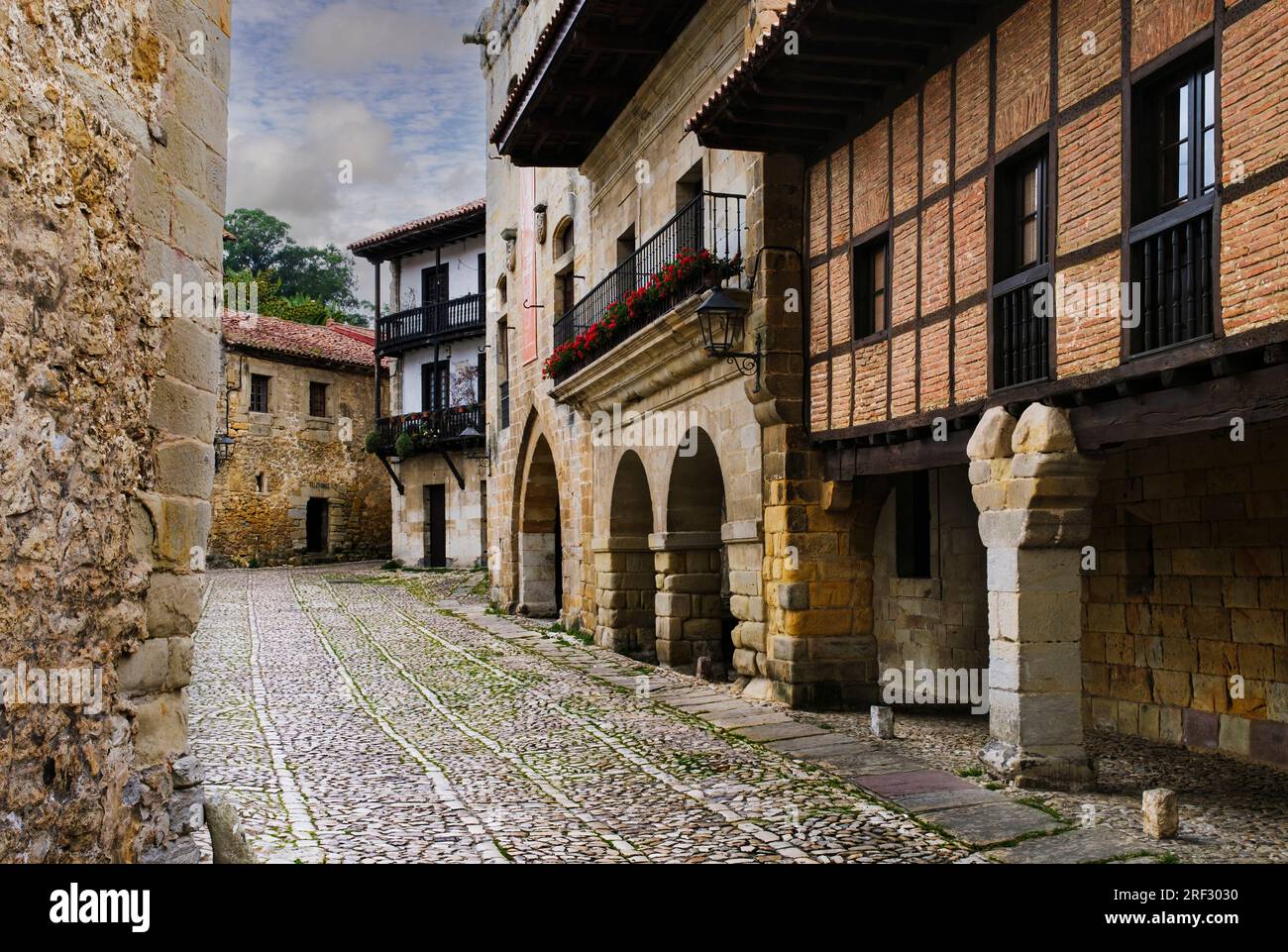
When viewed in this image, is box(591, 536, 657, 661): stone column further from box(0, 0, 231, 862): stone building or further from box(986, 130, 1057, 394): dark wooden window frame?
box(0, 0, 231, 862): stone building

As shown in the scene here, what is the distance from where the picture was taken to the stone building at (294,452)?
106 ft

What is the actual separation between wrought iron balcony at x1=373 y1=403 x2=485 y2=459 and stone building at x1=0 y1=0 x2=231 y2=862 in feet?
77.3

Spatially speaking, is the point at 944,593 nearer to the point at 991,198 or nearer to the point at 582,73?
the point at 991,198

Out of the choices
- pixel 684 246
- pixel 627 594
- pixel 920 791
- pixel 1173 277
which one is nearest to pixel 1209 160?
pixel 1173 277

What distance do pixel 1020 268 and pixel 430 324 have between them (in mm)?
24985

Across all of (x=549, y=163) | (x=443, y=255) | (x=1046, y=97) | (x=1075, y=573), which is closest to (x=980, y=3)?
(x=1046, y=97)

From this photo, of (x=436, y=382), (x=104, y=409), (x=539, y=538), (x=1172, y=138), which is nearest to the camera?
(x=104, y=409)

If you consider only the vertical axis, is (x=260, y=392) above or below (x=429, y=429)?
above

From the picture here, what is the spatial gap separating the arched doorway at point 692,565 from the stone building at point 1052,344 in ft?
8.75

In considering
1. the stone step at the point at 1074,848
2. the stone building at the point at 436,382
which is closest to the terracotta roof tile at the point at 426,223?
the stone building at the point at 436,382

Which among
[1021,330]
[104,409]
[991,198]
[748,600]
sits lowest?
[748,600]

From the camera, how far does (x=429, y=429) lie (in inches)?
1199

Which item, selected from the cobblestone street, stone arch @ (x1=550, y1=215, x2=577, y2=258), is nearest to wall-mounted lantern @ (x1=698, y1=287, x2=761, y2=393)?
the cobblestone street

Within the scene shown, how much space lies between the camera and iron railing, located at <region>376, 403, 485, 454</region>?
29508 mm
